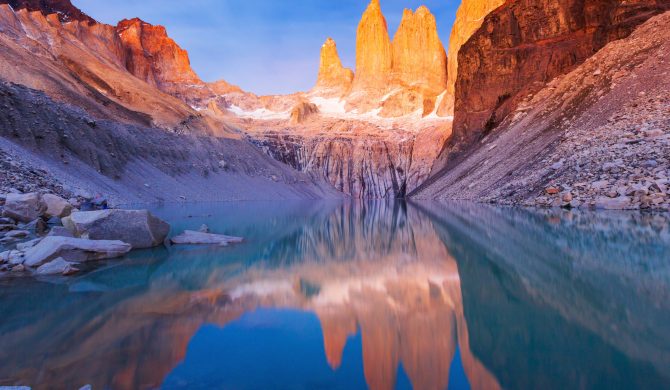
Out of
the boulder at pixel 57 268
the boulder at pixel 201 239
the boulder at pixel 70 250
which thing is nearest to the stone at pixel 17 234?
the boulder at pixel 70 250

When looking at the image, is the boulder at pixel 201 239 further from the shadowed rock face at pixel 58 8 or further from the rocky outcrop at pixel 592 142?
the shadowed rock face at pixel 58 8

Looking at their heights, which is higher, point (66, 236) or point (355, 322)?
point (66, 236)

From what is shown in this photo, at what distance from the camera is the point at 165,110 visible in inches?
2648

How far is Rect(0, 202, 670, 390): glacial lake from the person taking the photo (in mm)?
4168

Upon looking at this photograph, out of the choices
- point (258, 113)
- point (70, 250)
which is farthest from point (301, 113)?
point (70, 250)

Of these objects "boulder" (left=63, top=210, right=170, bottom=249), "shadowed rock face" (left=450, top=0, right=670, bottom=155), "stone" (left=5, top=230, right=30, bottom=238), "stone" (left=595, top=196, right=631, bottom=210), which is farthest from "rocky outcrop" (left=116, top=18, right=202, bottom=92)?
"stone" (left=595, top=196, right=631, bottom=210)

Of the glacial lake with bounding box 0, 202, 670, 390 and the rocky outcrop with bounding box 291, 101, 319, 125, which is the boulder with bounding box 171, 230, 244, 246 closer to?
the glacial lake with bounding box 0, 202, 670, 390

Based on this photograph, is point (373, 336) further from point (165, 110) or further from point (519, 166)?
point (165, 110)

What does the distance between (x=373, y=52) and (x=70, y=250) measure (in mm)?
124290

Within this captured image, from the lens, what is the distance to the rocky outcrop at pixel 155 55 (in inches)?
4631

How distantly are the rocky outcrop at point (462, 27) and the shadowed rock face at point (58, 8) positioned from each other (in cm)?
8687

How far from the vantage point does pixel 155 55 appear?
5025 inches

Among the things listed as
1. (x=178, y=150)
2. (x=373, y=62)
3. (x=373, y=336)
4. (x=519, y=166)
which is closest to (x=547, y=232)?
(x=373, y=336)

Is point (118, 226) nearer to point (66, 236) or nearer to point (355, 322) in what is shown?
point (66, 236)
